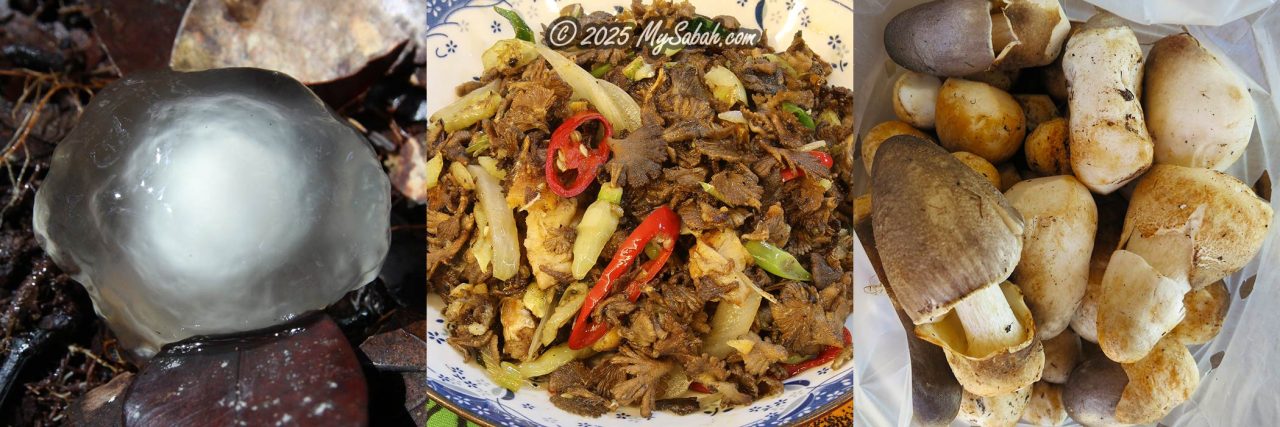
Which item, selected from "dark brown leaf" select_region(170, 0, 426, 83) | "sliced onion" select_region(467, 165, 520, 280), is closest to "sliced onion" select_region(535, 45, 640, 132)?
"sliced onion" select_region(467, 165, 520, 280)

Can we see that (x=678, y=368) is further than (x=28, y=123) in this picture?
No

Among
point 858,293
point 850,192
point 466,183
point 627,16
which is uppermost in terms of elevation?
point 627,16

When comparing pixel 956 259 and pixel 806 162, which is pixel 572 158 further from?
pixel 956 259

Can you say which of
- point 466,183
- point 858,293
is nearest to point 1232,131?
point 858,293

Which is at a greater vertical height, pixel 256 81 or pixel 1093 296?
pixel 256 81

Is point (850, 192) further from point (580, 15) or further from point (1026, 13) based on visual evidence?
point (580, 15)

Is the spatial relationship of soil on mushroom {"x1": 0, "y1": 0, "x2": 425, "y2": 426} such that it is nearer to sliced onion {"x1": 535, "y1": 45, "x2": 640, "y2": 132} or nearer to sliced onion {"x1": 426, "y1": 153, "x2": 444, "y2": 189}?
sliced onion {"x1": 426, "y1": 153, "x2": 444, "y2": 189}

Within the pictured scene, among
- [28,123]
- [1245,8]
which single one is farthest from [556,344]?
[1245,8]

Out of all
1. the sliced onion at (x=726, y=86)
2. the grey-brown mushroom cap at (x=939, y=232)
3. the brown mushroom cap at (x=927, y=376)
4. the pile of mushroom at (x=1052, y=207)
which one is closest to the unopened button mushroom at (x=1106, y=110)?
the pile of mushroom at (x=1052, y=207)
